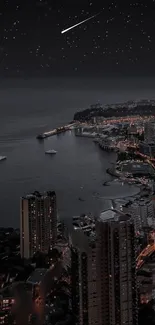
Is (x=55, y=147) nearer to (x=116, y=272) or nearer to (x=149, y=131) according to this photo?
(x=149, y=131)

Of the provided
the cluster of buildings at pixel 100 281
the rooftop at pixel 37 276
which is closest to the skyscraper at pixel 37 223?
the rooftop at pixel 37 276

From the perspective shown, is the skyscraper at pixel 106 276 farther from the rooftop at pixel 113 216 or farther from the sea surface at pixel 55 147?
the sea surface at pixel 55 147

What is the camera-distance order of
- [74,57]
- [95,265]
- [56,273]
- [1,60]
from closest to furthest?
[95,265]
[56,273]
[1,60]
[74,57]

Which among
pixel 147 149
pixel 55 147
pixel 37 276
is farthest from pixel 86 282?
pixel 55 147

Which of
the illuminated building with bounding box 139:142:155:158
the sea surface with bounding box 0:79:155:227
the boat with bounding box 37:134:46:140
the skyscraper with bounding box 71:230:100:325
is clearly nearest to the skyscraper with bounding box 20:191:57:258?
the sea surface with bounding box 0:79:155:227

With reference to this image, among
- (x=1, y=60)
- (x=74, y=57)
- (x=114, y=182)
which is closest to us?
(x=114, y=182)

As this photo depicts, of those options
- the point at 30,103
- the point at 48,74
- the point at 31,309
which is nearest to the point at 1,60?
the point at 48,74

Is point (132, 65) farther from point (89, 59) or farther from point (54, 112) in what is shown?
point (54, 112)
